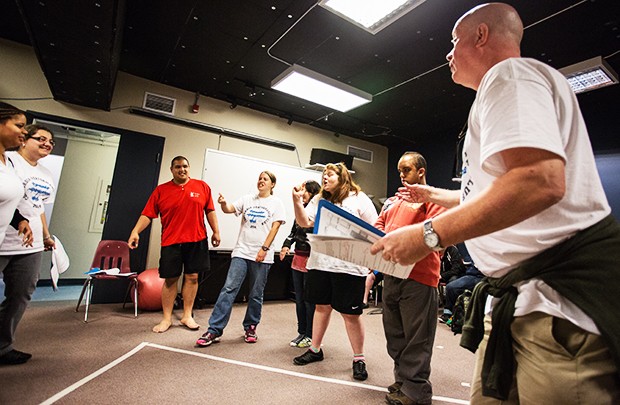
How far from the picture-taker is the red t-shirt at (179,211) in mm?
3018

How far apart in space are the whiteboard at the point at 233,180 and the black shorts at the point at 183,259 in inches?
49.5

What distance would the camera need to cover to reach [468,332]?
0.77 metres

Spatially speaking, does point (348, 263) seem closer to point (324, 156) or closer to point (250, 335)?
point (250, 335)

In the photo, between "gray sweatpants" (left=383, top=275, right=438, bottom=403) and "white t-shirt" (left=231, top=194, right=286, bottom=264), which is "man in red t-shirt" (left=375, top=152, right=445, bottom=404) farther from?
"white t-shirt" (left=231, top=194, right=286, bottom=264)

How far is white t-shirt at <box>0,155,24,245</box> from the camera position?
65.6 inches

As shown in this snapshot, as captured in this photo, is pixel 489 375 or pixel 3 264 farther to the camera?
pixel 3 264

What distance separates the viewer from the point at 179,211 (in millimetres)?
3061

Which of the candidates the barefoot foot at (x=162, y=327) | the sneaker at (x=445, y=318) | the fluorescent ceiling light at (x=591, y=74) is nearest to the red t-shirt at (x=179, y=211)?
the barefoot foot at (x=162, y=327)

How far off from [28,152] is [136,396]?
6.22 ft

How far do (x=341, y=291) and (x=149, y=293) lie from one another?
263 centimetres

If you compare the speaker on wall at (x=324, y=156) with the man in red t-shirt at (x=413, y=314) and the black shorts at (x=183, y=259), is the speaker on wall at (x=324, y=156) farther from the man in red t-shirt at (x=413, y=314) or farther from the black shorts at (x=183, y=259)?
the man in red t-shirt at (x=413, y=314)

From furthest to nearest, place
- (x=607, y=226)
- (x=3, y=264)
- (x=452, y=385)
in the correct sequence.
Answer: (x=452, y=385)
(x=3, y=264)
(x=607, y=226)

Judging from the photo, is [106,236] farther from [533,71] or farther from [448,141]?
[448,141]

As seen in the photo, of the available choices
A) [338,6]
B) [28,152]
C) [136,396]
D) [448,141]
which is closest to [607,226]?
[136,396]
